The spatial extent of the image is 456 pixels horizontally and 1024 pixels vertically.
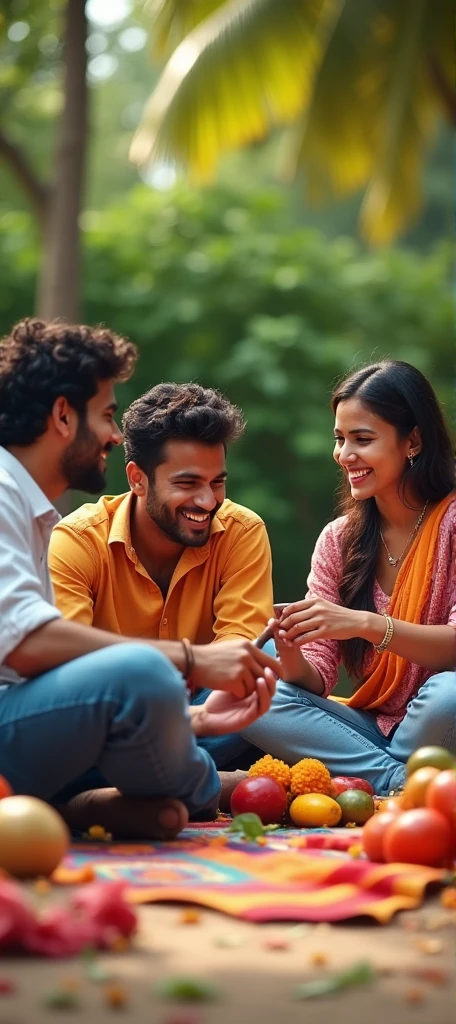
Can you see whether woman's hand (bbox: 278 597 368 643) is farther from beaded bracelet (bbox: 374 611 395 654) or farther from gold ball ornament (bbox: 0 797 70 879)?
gold ball ornament (bbox: 0 797 70 879)

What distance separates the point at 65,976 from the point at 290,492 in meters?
12.7

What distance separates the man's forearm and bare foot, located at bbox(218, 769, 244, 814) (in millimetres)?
1128

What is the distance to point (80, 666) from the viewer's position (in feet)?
11.4

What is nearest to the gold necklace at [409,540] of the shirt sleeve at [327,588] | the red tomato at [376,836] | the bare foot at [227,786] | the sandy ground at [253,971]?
the shirt sleeve at [327,588]

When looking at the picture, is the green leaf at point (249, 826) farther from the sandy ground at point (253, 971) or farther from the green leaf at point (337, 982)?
the green leaf at point (337, 982)

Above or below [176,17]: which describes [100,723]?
below

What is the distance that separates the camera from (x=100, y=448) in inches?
157

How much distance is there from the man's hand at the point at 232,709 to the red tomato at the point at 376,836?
1.71 ft

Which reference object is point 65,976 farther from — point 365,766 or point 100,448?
point 365,766

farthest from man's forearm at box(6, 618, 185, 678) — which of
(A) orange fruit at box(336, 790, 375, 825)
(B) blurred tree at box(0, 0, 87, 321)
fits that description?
(B) blurred tree at box(0, 0, 87, 321)

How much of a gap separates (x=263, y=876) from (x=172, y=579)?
1.61 meters

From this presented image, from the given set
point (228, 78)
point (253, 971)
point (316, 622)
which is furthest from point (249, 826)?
point (228, 78)

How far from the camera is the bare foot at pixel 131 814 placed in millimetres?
3738

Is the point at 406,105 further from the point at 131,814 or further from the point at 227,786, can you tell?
the point at 131,814
